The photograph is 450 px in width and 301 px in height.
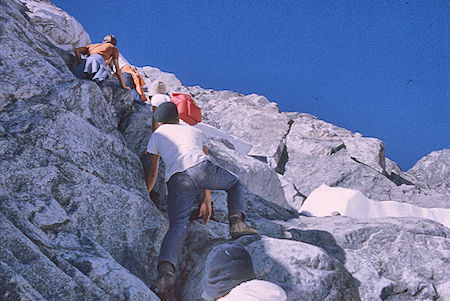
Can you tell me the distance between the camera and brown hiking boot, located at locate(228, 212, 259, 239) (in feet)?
15.5

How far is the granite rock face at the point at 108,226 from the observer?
128 inches

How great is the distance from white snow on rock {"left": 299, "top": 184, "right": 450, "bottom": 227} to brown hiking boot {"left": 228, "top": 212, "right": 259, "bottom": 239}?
4.81 meters

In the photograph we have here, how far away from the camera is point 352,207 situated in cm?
953

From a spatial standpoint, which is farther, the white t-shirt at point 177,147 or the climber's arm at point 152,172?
the climber's arm at point 152,172

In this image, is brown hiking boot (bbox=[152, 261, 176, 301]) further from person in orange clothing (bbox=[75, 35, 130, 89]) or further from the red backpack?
person in orange clothing (bbox=[75, 35, 130, 89])

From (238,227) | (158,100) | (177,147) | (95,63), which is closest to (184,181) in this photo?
(177,147)

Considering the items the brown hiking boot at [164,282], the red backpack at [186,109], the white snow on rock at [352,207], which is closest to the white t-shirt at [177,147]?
the brown hiking boot at [164,282]

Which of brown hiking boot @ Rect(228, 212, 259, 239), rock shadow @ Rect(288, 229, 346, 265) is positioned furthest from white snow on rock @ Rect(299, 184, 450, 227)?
brown hiking boot @ Rect(228, 212, 259, 239)

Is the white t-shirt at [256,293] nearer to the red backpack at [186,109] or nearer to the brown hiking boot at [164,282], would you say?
the brown hiking boot at [164,282]

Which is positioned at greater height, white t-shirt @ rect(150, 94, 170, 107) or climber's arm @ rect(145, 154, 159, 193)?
white t-shirt @ rect(150, 94, 170, 107)

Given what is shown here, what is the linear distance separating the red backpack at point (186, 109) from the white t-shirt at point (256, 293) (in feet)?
16.7

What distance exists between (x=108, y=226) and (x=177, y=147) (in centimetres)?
121

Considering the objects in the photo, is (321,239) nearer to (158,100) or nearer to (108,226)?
(108,226)

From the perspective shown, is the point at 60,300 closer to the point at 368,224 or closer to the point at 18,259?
the point at 18,259
